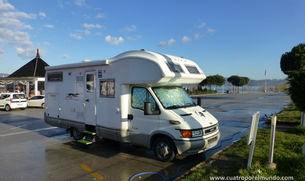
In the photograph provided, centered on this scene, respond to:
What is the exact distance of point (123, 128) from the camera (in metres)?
6.48

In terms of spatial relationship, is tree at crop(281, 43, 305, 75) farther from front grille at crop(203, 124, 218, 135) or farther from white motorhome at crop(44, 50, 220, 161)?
front grille at crop(203, 124, 218, 135)

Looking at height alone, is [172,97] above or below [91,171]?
above

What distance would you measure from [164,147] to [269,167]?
8.11 ft

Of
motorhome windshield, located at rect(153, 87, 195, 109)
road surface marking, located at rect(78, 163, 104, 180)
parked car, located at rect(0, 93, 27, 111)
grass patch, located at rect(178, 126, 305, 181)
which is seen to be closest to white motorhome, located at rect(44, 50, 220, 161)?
motorhome windshield, located at rect(153, 87, 195, 109)

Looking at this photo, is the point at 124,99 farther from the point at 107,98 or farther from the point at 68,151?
the point at 68,151

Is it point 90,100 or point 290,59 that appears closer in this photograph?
point 90,100

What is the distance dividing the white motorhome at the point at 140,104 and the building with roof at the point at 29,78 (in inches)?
916

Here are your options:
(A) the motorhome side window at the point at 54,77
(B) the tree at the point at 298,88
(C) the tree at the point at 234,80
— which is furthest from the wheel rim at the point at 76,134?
(C) the tree at the point at 234,80

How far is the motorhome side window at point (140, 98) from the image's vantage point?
20.1ft

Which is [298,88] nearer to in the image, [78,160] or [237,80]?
[78,160]

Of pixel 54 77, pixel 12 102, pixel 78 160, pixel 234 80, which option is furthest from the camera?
pixel 234 80

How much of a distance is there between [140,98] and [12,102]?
1750cm

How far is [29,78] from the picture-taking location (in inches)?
1097

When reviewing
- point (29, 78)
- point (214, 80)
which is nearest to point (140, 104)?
point (29, 78)
